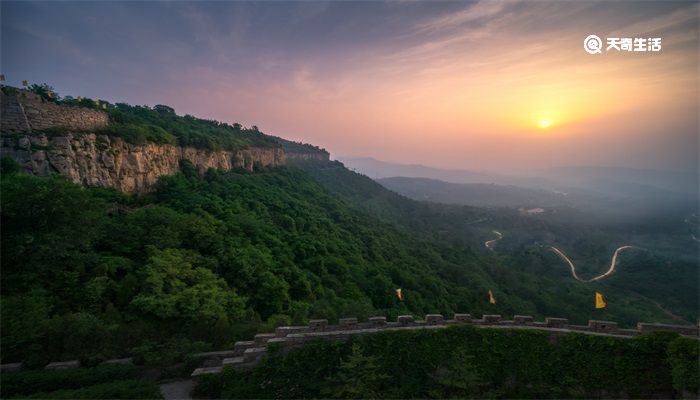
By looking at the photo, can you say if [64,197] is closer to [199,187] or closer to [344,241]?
[199,187]

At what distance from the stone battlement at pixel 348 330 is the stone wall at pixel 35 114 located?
15.2m

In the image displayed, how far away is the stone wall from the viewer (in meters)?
14.6

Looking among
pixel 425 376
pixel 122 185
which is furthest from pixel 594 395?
pixel 122 185

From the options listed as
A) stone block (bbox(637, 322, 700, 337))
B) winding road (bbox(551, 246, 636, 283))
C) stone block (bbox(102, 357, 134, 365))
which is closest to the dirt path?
stone block (bbox(102, 357, 134, 365))

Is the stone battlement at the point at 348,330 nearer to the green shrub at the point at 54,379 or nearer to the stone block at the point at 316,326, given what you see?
the stone block at the point at 316,326

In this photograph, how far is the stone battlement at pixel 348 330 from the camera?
9664mm

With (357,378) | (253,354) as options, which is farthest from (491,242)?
(253,354)

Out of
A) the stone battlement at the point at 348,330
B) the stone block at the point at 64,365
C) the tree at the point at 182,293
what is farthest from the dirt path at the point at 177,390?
the stone block at the point at 64,365

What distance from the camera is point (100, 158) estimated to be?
1906 centimetres

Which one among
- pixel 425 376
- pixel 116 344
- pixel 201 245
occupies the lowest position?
pixel 425 376

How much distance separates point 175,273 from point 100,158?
37.9 feet

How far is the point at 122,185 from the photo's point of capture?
67.9 feet

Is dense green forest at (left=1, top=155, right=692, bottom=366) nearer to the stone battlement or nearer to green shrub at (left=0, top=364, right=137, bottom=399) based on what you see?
green shrub at (left=0, top=364, right=137, bottom=399)

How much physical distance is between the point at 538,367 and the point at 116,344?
539 inches
